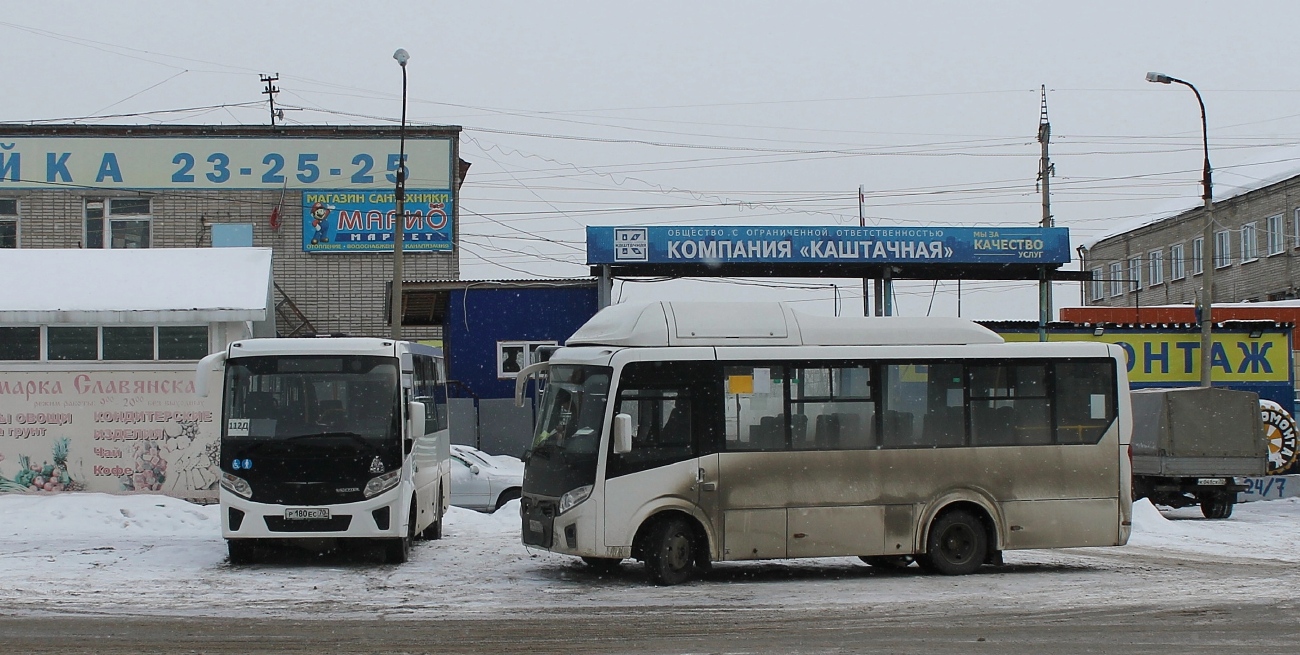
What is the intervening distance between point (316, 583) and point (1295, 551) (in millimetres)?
12139

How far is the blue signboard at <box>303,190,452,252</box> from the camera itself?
121 feet

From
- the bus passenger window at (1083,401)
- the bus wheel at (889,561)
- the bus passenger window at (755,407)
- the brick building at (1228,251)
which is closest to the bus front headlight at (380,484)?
the bus passenger window at (755,407)

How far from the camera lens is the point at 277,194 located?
123ft

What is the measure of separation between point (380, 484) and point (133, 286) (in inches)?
379

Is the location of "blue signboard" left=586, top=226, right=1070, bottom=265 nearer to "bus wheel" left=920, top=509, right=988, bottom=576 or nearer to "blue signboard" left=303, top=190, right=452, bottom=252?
"blue signboard" left=303, top=190, right=452, bottom=252

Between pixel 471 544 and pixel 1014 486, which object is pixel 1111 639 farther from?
pixel 471 544

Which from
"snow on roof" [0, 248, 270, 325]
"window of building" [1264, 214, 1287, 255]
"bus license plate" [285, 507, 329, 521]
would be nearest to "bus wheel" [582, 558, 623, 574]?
Result: "bus license plate" [285, 507, 329, 521]

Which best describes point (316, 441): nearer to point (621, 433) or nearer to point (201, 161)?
point (621, 433)

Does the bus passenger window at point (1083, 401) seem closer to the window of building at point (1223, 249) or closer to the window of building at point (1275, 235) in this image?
the window of building at point (1275, 235)

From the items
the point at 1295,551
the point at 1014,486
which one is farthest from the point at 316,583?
the point at 1295,551

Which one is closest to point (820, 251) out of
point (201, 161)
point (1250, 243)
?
point (201, 161)

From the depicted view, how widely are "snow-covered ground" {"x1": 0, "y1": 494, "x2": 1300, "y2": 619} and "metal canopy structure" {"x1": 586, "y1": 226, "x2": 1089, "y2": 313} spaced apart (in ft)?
38.2

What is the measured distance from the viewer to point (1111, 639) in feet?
31.9

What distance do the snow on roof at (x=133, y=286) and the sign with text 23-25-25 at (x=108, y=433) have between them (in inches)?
36.0
